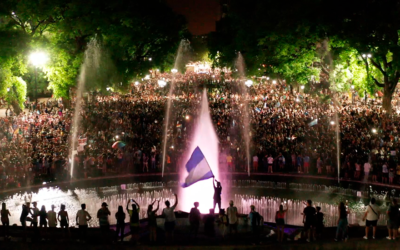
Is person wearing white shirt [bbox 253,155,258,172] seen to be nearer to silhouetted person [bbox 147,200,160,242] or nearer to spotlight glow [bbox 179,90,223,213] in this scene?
spotlight glow [bbox 179,90,223,213]

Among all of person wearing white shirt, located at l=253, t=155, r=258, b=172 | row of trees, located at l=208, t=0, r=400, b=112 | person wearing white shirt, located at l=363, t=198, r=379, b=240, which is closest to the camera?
person wearing white shirt, located at l=363, t=198, r=379, b=240

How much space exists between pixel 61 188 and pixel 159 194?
5103mm

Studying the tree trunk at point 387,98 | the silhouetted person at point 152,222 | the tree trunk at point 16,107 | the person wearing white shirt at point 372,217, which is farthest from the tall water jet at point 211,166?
the tree trunk at point 16,107

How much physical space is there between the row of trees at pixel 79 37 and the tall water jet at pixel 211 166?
8.22 m

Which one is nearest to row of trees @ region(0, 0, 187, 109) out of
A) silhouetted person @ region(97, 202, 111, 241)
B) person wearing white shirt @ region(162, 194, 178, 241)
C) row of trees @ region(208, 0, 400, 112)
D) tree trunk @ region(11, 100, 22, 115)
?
tree trunk @ region(11, 100, 22, 115)

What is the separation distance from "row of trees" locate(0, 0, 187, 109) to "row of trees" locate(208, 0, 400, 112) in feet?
25.3

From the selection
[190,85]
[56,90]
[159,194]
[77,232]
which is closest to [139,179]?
[159,194]

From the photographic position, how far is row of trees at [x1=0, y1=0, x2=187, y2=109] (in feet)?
111

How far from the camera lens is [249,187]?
24.1m

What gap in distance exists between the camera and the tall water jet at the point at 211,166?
20.2m

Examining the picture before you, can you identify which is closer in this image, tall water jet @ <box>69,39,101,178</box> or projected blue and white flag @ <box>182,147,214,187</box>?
projected blue and white flag @ <box>182,147,214,187</box>

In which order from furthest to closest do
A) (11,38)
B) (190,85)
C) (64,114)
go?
(190,85) → (64,114) → (11,38)

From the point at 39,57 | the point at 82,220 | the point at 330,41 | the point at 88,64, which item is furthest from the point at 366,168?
the point at 39,57

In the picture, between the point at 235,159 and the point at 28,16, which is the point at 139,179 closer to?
the point at 235,159
